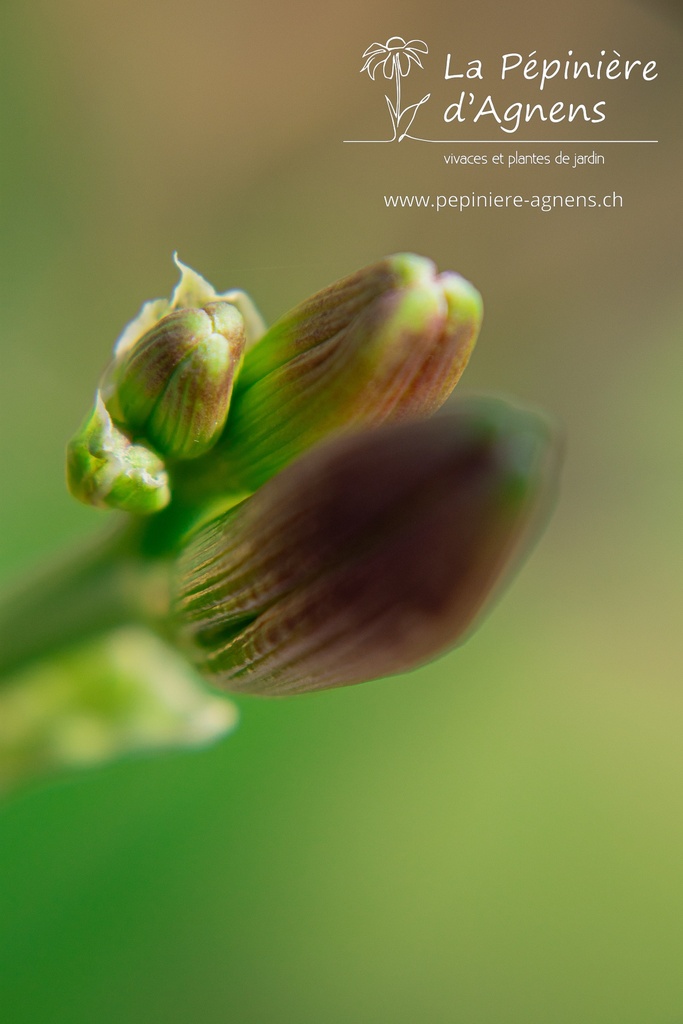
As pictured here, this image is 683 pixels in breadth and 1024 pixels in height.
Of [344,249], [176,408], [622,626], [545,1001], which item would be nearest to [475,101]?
[344,249]

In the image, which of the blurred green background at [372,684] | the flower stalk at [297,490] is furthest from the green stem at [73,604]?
the blurred green background at [372,684]

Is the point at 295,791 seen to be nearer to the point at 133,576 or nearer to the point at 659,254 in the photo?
the point at 133,576

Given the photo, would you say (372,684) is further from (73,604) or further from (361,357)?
(361,357)

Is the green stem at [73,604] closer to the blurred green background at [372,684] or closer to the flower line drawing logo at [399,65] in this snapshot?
the blurred green background at [372,684]

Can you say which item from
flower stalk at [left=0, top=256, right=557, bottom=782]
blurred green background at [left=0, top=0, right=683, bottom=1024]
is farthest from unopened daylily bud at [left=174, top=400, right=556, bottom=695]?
blurred green background at [left=0, top=0, right=683, bottom=1024]

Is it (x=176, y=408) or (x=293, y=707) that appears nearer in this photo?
(x=176, y=408)

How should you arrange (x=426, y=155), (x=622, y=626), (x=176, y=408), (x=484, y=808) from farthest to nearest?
(x=622, y=626) → (x=426, y=155) → (x=484, y=808) → (x=176, y=408)
